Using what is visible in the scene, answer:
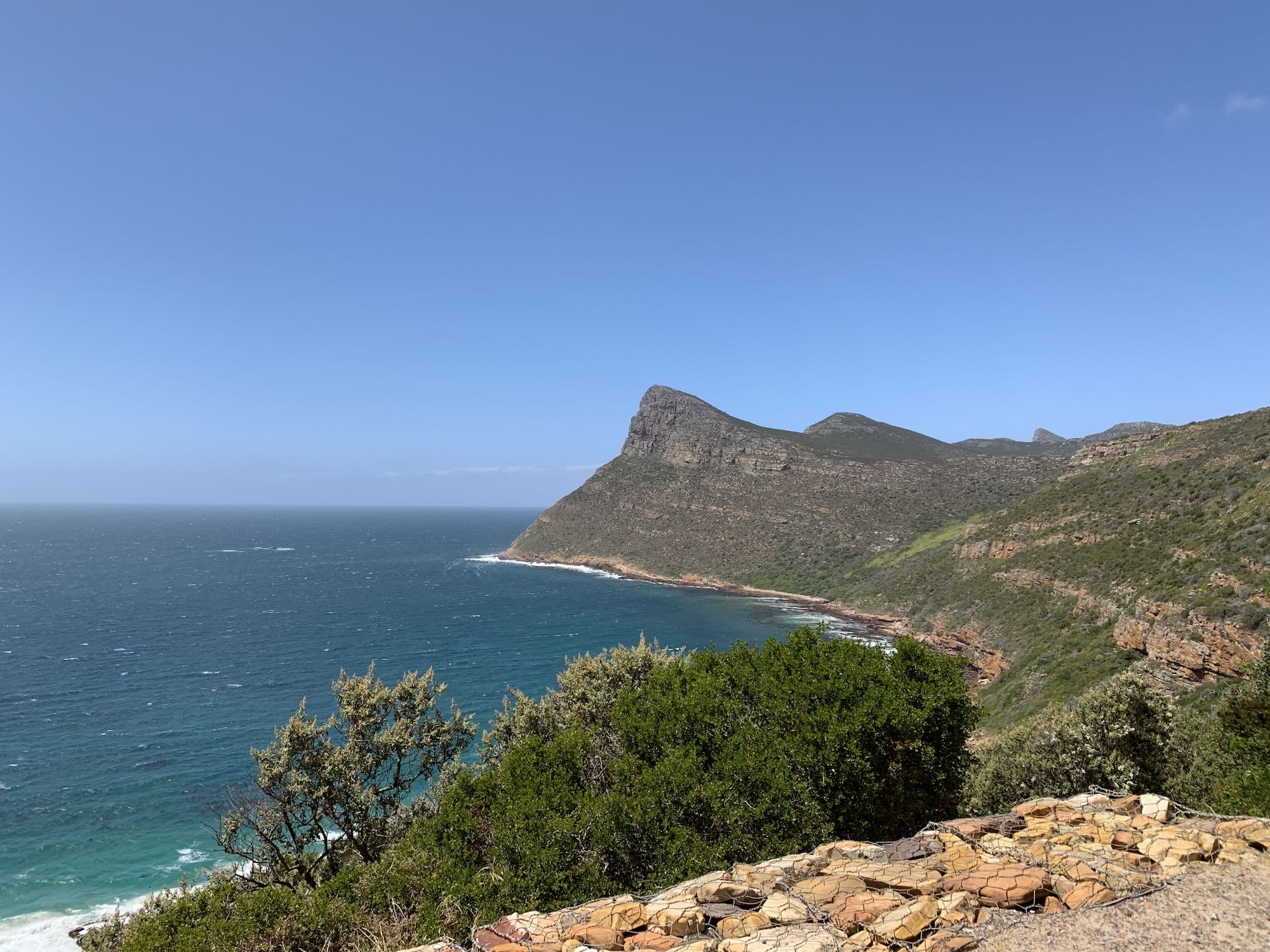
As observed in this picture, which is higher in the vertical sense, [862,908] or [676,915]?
[862,908]

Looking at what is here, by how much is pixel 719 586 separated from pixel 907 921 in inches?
4503

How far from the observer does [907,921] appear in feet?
27.6

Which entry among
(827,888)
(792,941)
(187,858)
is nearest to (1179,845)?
(827,888)

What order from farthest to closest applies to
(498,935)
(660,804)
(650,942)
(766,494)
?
(766,494)
(660,804)
(498,935)
(650,942)

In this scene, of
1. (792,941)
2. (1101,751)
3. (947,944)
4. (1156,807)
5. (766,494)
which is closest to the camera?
(947,944)

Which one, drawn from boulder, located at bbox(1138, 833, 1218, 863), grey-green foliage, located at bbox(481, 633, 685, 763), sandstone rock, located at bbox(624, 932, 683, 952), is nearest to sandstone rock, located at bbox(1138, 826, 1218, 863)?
boulder, located at bbox(1138, 833, 1218, 863)

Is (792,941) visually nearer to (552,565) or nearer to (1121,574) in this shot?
(1121,574)

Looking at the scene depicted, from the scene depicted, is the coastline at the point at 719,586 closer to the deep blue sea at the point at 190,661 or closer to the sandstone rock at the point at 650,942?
→ the deep blue sea at the point at 190,661

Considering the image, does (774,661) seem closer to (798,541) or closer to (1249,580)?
(1249,580)

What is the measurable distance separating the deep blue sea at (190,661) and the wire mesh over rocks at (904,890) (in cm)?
3020

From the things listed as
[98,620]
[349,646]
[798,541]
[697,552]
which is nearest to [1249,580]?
[349,646]

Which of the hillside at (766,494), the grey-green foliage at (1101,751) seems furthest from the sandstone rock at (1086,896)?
the hillside at (766,494)

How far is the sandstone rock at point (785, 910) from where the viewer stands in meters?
8.87

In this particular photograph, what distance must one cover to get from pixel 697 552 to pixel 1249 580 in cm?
10039
